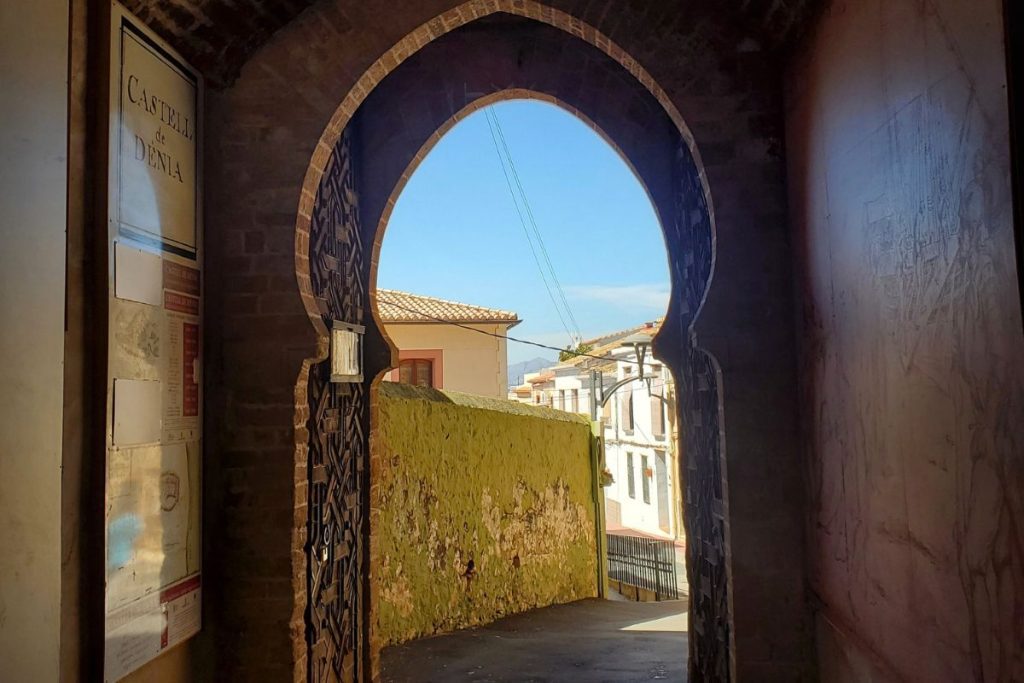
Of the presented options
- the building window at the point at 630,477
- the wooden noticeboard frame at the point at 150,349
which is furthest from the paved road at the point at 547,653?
the building window at the point at 630,477

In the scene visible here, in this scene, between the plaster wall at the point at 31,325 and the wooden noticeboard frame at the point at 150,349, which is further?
the wooden noticeboard frame at the point at 150,349

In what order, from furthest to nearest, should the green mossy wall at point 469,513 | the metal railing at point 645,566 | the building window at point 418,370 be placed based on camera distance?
the building window at point 418,370, the metal railing at point 645,566, the green mossy wall at point 469,513

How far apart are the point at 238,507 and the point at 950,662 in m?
3.23

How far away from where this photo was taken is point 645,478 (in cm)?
2942

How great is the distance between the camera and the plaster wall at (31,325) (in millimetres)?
2490

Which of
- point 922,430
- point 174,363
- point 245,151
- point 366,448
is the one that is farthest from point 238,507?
point 922,430

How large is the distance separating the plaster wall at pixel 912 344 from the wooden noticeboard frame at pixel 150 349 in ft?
9.71

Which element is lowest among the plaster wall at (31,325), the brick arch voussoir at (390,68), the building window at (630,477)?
the building window at (630,477)

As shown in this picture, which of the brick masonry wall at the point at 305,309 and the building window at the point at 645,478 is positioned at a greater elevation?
the brick masonry wall at the point at 305,309

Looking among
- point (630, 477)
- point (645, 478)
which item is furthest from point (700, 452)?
point (630, 477)

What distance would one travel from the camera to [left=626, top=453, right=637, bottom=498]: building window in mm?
30477

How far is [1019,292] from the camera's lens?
A: 5.97 feet

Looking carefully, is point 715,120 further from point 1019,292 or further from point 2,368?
point 2,368

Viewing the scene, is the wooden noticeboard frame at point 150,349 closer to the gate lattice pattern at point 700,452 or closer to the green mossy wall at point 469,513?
the green mossy wall at point 469,513
